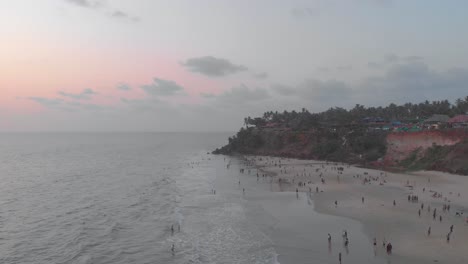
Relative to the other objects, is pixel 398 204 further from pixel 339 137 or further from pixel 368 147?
pixel 339 137

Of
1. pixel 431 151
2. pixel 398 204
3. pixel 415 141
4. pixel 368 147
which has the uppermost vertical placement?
pixel 415 141

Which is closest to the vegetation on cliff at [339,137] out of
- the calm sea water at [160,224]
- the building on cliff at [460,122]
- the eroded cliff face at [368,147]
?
the eroded cliff face at [368,147]

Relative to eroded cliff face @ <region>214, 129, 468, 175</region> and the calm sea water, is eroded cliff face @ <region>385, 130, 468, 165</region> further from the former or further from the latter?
the calm sea water

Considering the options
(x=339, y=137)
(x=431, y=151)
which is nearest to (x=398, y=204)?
(x=431, y=151)

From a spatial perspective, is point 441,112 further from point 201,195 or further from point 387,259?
point 387,259

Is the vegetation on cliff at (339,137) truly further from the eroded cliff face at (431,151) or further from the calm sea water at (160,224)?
the calm sea water at (160,224)

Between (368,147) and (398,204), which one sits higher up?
(368,147)

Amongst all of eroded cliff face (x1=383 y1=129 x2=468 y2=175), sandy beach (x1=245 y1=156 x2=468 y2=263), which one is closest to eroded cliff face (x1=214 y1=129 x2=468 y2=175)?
eroded cliff face (x1=383 y1=129 x2=468 y2=175)

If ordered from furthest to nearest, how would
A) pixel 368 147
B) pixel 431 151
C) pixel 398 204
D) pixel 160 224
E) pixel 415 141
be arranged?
1. pixel 368 147
2. pixel 415 141
3. pixel 431 151
4. pixel 398 204
5. pixel 160 224
